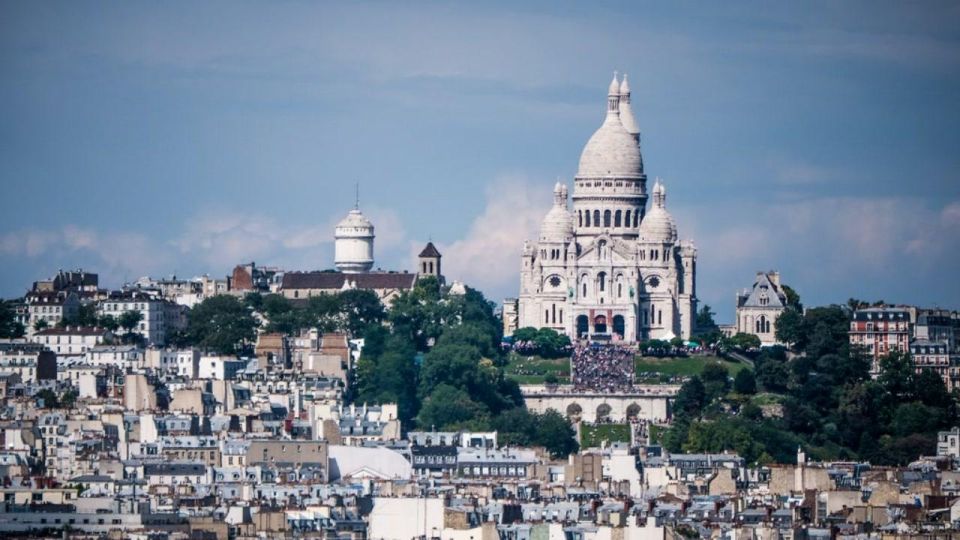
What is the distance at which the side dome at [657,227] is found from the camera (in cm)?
19412

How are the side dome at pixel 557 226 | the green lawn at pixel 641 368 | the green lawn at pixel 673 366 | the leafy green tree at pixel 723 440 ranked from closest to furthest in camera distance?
the leafy green tree at pixel 723 440 < the green lawn at pixel 641 368 < the green lawn at pixel 673 366 < the side dome at pixel 557 226

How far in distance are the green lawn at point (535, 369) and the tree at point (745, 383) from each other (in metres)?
8.16

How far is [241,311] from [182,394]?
108 feet

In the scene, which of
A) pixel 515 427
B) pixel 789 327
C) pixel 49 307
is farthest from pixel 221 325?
pixel 515 427

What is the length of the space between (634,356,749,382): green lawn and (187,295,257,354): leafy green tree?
1678cm

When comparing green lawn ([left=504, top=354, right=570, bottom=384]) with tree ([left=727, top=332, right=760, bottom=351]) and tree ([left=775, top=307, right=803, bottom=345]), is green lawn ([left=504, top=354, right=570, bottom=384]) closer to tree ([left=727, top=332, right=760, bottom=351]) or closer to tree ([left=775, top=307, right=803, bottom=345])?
tree ([left=727, top=332, right=760, bottom=351])

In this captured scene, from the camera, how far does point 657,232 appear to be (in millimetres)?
194375

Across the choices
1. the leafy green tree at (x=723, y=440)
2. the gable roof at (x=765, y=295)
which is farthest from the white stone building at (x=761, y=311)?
the leafy green tree at (x=723, y=440)

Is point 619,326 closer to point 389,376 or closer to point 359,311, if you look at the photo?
point 359,311

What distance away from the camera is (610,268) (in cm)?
19162

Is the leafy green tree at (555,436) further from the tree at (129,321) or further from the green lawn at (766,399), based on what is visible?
the tree at (129,321)

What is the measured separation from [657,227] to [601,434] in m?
36.4

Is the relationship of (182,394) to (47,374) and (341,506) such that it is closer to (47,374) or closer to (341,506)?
(47,374)

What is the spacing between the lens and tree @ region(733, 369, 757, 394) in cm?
16700
